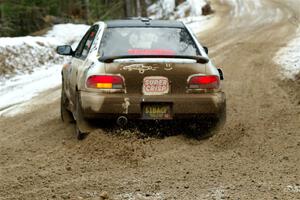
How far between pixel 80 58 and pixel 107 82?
139cm

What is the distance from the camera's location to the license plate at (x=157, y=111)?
728cm

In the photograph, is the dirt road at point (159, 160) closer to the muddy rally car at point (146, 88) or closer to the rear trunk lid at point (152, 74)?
the muddy rally car at point (146, 88)

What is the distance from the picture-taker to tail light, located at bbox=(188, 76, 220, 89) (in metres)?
7.37

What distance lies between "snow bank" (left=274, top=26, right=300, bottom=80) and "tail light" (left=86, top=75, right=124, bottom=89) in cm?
724

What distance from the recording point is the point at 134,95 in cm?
723

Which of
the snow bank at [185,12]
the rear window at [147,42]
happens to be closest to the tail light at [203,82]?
the rear window at [147,42]

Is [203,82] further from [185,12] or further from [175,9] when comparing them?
[175,9]

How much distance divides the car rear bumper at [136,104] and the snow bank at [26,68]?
518 cm

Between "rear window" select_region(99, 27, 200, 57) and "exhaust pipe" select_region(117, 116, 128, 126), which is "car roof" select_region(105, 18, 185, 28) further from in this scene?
"exhaust pipe" select_region(117, 116, 128, 126)

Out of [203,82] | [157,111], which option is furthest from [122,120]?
[203,82]

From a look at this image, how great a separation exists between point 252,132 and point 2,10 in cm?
1640

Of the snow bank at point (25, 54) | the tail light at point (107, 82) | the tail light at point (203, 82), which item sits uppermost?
the tail light at point (107, 82)

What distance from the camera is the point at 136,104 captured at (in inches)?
284

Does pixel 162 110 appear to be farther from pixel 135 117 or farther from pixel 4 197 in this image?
pixel 4 197
